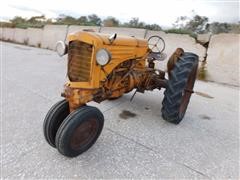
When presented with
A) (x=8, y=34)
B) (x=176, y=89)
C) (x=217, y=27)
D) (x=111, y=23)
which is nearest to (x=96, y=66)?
(x=176, y=89)

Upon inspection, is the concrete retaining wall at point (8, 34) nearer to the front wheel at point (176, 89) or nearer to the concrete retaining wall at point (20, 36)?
the concrete retaining wall at point (20, 36)

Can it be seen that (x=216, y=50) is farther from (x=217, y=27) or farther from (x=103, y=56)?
(x=103, y=56)

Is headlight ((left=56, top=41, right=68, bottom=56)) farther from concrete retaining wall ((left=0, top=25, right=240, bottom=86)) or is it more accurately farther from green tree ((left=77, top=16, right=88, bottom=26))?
green tree ((left=77, top=16, right=88, bottom=26))

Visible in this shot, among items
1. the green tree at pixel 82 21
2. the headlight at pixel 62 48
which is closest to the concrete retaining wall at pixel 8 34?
the green tree at pixel 82 21

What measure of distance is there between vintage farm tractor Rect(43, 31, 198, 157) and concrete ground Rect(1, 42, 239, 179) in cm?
18

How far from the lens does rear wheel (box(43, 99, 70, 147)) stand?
1.87 m

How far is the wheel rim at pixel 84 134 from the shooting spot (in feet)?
5.76

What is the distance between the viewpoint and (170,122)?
275cm

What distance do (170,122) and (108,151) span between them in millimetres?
1096

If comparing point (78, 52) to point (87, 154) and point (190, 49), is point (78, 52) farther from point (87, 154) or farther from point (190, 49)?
point (190, 49)

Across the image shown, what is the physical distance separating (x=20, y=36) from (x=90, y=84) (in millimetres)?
13392

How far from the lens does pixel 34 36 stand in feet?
39.3

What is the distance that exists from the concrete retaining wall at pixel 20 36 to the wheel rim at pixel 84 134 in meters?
12.7

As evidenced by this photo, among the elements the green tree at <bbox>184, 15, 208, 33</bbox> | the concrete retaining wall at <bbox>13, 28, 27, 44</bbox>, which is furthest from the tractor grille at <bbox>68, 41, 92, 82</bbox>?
the concrete retaining wall at <bbox>13, 28, 27, 44</bbox>
